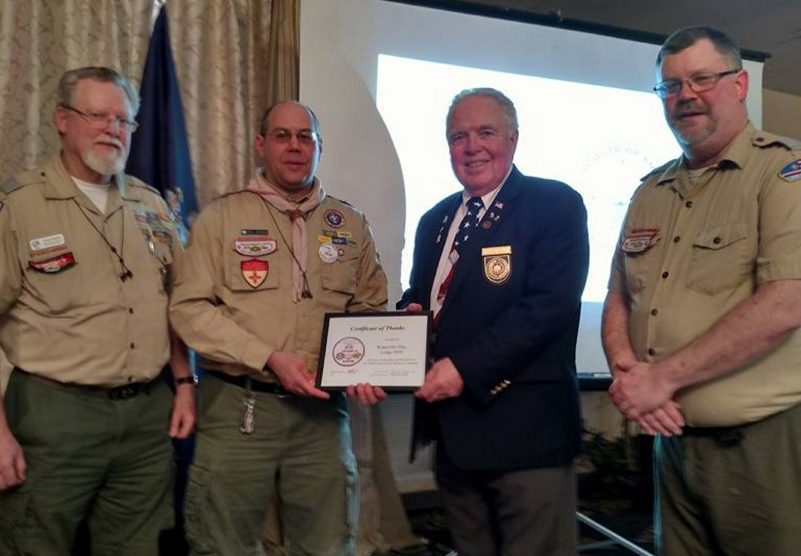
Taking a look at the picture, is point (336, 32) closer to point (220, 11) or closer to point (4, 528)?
point (220, 11)

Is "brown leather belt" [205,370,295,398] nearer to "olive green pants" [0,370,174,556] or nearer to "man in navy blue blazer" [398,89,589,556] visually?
"olive green pants" [0,370,174,556]

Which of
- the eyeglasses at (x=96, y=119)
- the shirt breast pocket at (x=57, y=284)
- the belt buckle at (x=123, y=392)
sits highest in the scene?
the eyeglasses at (x=96, y=119)

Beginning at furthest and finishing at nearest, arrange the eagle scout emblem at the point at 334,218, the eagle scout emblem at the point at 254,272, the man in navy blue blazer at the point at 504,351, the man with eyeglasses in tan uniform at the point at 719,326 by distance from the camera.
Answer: the eagle scout emblem at the point at 334,218 < the eagle scout emblem at the point at 254,272 < the man in navy blue blazer at the point at 504,351 < the man with eyeglasses in tan uniform at the point at 719,326

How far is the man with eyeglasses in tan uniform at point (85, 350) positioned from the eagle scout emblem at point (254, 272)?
0.87 feet

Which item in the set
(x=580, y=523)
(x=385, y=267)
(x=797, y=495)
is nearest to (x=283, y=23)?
(x=385, y=267)

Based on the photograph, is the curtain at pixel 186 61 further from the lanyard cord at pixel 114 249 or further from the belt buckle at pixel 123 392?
the belt buckle at pixel 123 392

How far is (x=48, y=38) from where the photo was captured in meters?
2.79

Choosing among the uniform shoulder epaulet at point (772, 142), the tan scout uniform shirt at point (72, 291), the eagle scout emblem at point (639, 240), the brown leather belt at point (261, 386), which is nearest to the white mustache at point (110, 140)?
the tan scout uniform shirt at point (72, 291)

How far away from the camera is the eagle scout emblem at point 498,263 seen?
181 centimetres

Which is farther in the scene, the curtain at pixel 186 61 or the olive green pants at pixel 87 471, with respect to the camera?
the curtain at pixel 186 61

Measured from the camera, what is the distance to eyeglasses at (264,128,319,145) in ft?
7.00

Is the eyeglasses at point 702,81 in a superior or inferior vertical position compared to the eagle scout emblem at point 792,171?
superior

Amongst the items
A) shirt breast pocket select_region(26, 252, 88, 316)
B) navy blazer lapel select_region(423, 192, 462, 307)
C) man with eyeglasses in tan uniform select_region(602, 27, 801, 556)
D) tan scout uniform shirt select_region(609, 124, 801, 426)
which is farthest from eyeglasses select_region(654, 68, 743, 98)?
shirt breast pocket select_region(26, 252, 88, 316)

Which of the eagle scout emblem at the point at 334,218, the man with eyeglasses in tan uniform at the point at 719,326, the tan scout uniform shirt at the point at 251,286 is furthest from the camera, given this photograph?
the eagle scout emblem at the point at 334,218
